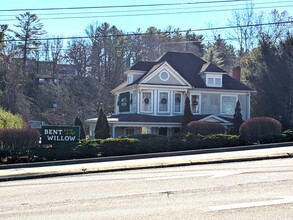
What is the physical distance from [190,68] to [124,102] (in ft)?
22.9

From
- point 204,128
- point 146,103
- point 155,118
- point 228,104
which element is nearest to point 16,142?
point 204,128

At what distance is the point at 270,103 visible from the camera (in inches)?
1721

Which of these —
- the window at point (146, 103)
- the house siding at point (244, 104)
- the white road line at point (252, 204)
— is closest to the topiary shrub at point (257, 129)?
the window at point (146, 103)

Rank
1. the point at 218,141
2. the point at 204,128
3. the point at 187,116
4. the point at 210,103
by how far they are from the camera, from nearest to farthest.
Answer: the point at 218,141 < the point at 204,128 < the point at 187,116 < the point at 210,103

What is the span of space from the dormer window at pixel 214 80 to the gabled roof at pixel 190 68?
0.44m

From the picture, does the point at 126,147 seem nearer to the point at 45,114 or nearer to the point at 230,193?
the point at 230,193

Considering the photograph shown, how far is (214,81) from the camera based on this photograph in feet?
133

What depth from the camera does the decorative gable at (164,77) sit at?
3772 centimetres

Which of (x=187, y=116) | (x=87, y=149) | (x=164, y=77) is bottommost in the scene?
(x=87, y=149)

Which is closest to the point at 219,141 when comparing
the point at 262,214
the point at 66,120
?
the point at 262,214

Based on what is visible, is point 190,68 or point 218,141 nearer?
point 218,141

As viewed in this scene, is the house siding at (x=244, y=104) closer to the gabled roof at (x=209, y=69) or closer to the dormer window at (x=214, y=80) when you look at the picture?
the dormer window at (x=214, y=80)

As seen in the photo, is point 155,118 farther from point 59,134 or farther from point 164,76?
point 59,134

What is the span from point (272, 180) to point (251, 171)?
6.47 feet
